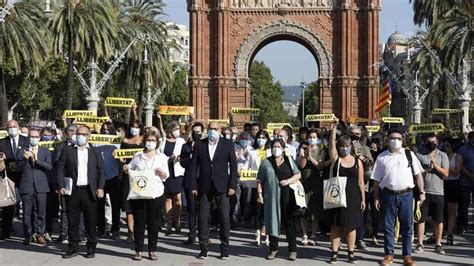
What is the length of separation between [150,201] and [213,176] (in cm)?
119

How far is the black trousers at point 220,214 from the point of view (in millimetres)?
12500

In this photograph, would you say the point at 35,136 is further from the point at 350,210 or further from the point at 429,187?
the point at 429,187

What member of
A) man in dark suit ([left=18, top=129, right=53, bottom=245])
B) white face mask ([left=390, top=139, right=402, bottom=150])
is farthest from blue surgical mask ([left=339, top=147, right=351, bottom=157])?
man in dark suit ([left=18, top=129, right=53, bottom=245])

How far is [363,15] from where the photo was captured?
165 ft

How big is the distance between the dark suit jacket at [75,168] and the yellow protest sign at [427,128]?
24.9 feet

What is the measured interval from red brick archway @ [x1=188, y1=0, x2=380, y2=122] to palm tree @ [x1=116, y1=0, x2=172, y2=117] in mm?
3392

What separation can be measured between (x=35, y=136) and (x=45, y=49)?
22349mm

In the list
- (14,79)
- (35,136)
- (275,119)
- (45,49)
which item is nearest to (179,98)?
(275,119)

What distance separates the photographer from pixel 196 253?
13.0m

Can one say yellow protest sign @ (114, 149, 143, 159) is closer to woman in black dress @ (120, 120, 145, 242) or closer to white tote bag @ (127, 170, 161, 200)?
woman in black dress @ (120, 120, 145, 242)

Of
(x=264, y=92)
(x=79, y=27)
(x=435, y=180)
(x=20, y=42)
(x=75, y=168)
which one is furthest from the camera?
(x=264, y=92)

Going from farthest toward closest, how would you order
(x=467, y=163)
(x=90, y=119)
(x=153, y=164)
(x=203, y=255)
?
(x=90, y=119), (x=467, y=163), (x=203, y=255), (x=153, y=164)

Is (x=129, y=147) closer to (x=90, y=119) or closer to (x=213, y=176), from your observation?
(x=213, y=176)

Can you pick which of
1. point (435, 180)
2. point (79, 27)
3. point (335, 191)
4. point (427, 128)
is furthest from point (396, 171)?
point (79, 27)
